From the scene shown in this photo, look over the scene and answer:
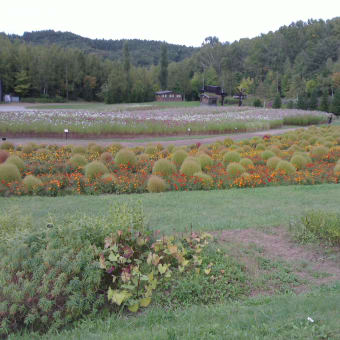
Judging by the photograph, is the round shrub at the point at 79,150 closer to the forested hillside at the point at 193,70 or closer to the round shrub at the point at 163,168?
the round shrub at the point at 163,168

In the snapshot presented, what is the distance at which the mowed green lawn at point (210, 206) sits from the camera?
6.75 meters

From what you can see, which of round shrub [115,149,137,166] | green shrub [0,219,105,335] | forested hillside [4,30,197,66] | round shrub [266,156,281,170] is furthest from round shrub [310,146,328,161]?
forested hillside [4,30,197,66]

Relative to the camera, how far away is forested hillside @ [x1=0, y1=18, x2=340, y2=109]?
198 ft

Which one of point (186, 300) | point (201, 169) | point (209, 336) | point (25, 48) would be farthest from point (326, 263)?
point (25, 48)

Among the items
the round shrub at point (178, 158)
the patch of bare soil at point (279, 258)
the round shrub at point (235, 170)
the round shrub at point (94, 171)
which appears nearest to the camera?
the patch of bare soil at point (279, 258)

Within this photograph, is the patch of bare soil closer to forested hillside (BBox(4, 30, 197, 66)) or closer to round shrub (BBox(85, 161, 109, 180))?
round shrub (BBox(85, 161, 109, 180))

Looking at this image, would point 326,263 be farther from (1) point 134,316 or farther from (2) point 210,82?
(2) point 210,82

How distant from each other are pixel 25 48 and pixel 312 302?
65.7 m

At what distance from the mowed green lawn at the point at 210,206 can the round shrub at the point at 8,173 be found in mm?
1615

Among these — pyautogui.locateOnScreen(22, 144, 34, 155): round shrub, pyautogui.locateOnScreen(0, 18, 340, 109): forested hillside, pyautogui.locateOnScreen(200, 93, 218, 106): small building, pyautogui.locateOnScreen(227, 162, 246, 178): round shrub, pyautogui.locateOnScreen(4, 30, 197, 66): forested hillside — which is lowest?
pyautogui.locateOnScreen(227, 162, 246, 178): round shrub

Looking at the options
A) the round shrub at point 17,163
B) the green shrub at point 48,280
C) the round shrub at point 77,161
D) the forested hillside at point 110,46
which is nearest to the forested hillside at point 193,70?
the forested hillside at point 110,46

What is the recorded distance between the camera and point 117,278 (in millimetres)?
4379

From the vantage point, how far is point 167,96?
238 ft

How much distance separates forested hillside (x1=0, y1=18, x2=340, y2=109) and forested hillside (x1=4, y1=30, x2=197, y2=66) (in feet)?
16.1
